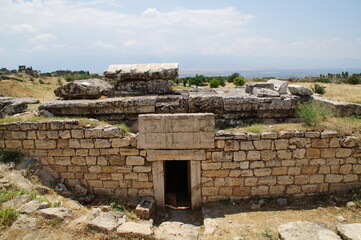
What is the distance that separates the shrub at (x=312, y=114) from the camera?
5.68 meters

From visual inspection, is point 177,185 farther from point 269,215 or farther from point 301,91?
point 301,91

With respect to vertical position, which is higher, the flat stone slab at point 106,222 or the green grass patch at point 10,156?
the green grass patch at point 10,156

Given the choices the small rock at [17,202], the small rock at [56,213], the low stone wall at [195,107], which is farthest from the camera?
the low stone wall at [195,107]

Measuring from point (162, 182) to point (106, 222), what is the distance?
66.0 inches

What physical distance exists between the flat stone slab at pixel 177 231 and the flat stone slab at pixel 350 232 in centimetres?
244

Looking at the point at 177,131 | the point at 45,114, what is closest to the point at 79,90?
the point at 45,114

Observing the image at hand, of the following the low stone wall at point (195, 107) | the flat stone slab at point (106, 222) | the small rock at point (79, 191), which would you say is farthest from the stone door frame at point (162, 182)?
the small rock at point (79, 191)

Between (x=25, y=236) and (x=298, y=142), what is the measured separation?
17.4 ft

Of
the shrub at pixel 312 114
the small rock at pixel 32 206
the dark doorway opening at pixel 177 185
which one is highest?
the shrub at pixel 312 114

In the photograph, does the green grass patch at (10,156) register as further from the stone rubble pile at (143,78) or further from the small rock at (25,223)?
the stone rubble pile at (143,78)

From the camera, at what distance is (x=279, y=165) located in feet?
18.5

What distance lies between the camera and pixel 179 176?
7914 mm

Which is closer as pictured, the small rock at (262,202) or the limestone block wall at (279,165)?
the limestone block wall at (279,165)

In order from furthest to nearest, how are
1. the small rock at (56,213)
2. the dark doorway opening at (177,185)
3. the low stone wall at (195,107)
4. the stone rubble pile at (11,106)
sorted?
the stone rubble pile at (11,106) → the dark doorway opening at (177,185) → the low stone wall at (195,107) → the small rock at (56,213)
